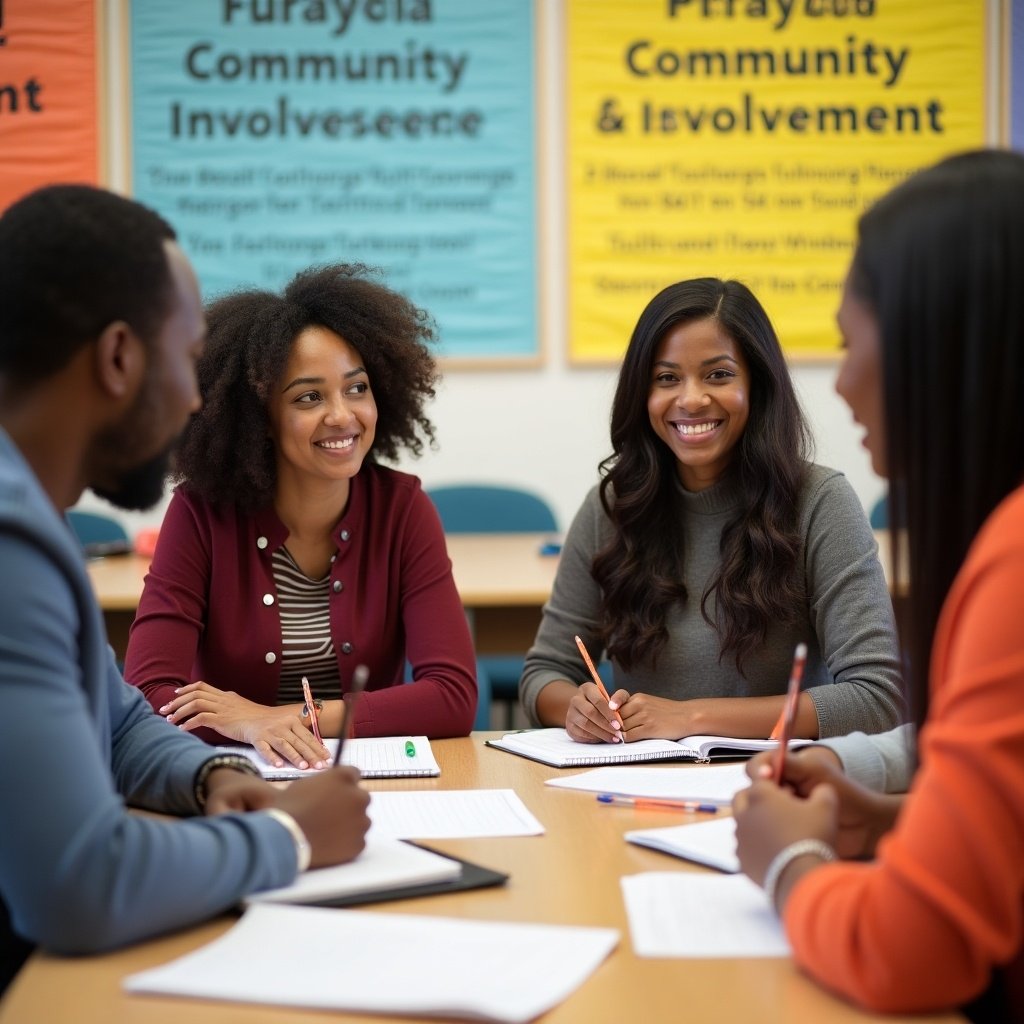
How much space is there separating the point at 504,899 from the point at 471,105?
3.84 meters

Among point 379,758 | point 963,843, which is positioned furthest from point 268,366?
point 963,843

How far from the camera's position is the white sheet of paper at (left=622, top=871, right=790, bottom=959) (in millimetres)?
1043

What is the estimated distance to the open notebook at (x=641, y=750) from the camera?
1.74 meters

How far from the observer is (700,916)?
1.12 meters

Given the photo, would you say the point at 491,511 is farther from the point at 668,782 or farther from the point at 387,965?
the point at 387,965

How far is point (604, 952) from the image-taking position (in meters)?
1.03

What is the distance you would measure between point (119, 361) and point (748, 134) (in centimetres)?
384

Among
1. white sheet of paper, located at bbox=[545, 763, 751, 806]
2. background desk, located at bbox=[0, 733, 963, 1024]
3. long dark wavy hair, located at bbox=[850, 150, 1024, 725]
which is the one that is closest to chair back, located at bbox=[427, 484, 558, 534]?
white sheet of paper, located at bbox=[545, 763, 751, 806]

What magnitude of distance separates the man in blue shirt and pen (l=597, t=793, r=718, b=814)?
0.39 meters

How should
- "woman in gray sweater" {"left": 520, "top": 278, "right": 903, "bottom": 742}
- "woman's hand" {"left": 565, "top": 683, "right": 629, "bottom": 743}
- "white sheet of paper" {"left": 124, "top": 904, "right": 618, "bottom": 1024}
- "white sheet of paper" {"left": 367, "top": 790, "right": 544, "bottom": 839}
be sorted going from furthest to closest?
1. "woman in gray sweater" {"left": 520, "top": 278, "right": 903, "bottom": 742}
2. "woman's hand" {"left": 565, "top": 683, "right": 629, "bottom": 743}
3. "white sheet of paper" {"left": 367, "top": 790, "right": 544, "bottom": 839}
4. "white sheet of paper" {"left": 124, "top": 904, "right": 618, "bottom": 1024}

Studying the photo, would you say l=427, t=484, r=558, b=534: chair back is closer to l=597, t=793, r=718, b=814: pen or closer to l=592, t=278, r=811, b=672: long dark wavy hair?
l=592, t=278, r=811, b=672: long dark wavy hair

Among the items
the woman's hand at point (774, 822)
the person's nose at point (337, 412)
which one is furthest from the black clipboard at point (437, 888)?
the person's nose at point (337, 412)

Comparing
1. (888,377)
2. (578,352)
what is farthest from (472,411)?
(888,377)

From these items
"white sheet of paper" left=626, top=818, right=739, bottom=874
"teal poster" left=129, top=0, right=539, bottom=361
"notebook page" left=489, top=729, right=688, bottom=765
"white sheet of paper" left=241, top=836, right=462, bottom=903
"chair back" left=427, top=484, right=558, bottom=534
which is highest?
"teal poster" left=129, top=0, right=539, bottom=361
